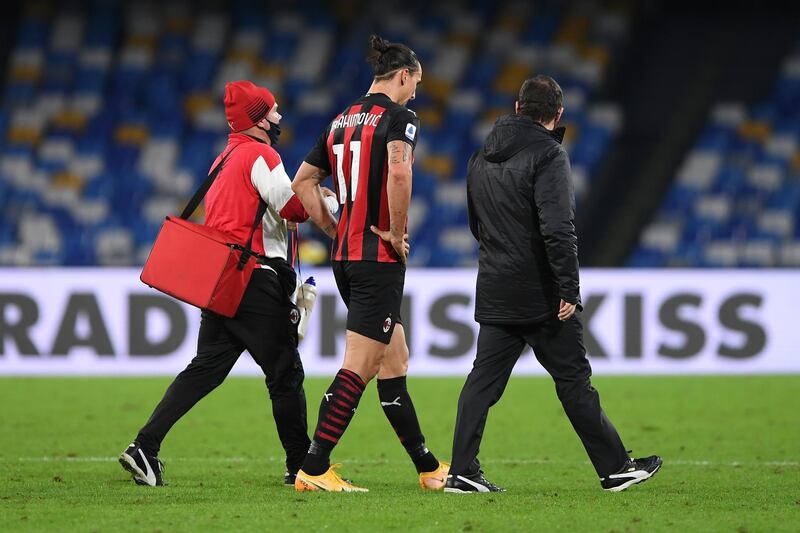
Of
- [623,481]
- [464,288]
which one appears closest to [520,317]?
[623,481]

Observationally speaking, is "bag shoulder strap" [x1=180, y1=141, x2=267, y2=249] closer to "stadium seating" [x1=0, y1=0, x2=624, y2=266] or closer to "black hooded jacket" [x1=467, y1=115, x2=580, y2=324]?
"black hooded jacket" [x1=467, y1=115, x2=580, y2=324]

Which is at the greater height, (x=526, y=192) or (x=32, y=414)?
(x=526, y=192)

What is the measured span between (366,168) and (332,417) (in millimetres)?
1195

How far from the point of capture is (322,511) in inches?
227

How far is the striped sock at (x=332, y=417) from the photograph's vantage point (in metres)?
6.31

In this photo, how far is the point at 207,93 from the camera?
70.8 ft

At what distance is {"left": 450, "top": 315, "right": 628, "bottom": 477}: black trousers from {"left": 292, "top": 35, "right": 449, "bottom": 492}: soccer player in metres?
0.49

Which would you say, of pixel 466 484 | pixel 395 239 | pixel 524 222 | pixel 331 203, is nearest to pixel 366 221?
pixel 395 239

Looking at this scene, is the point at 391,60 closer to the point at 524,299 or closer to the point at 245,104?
the point at 245,104

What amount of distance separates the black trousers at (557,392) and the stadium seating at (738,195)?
1086cm

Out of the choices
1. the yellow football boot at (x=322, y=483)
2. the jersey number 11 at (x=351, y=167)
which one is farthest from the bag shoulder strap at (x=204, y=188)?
the yellow football boot at (x=322, y=483)

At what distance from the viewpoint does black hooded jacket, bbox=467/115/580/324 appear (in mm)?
6195

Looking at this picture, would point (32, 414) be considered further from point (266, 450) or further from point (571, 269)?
point (571, 269)

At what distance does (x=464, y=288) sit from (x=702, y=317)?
2460mm
